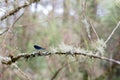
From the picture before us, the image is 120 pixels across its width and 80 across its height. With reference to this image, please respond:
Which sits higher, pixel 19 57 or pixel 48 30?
pixel 19 57

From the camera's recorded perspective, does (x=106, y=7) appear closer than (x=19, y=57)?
No

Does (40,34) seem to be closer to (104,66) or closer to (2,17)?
(104,66)

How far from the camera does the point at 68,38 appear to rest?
3.33m

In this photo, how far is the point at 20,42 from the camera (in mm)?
2998

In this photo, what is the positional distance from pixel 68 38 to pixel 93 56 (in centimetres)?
230

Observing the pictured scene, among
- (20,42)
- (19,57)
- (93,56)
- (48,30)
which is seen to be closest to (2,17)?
(19,57)

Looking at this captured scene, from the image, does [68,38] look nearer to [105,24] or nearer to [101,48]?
[105,24]

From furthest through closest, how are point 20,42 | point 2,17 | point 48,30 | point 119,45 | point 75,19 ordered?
point 75,19
point 48,30
point 20,42
point 119,45
point 2,17

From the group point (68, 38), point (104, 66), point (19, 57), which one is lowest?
point (104, 66)

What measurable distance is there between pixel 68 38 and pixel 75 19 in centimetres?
47

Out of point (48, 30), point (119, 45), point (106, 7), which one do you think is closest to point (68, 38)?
point (48, 30)

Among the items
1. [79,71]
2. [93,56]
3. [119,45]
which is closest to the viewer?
[93,56]

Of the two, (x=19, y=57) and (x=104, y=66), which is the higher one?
(x=19, y=57)

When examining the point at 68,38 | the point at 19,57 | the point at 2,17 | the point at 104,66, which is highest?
the point at 2,17
